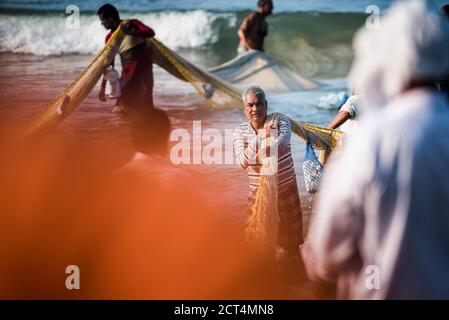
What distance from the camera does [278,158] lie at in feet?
13.4

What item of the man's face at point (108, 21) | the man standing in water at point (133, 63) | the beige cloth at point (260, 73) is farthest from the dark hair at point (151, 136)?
the beige cloth at point (260, 73)

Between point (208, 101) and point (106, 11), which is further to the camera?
point (208, 101)

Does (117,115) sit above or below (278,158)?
above

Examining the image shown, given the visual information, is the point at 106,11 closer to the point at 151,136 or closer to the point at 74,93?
the point at 74,93

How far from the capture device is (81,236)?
14.2ft

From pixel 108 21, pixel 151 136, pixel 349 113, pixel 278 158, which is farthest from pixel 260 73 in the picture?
pixel 151 136

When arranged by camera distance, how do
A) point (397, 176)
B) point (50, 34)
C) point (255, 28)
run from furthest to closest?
1. point (255, 28)
2. point (50, 34)
3. point (397, 176)

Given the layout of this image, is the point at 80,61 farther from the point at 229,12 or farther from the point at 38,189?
the point at 229,12

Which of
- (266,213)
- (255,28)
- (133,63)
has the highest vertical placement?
(255,28)

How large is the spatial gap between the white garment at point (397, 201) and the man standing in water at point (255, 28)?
4.30m

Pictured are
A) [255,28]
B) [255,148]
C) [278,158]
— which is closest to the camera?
[255,148]

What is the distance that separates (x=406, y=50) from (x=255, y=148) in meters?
2.36

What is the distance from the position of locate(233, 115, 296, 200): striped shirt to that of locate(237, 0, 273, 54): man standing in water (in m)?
1.97

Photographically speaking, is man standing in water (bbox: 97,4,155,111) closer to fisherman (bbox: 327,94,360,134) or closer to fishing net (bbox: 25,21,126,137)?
fishing net (bbox: 25,21,126,137)
